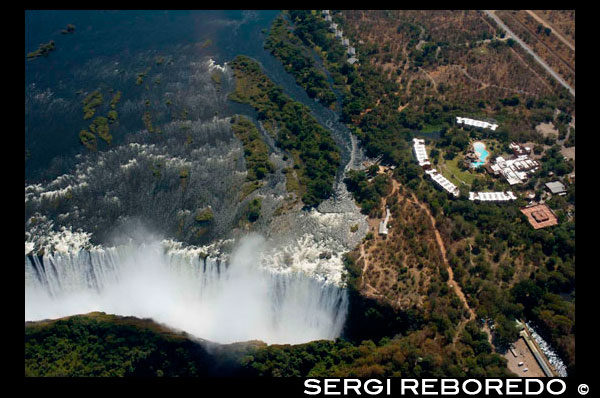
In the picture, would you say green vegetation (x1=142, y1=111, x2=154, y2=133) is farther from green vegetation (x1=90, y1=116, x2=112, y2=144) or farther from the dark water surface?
green vegetation (x1=90, y1=116, x2=112, y2=144)

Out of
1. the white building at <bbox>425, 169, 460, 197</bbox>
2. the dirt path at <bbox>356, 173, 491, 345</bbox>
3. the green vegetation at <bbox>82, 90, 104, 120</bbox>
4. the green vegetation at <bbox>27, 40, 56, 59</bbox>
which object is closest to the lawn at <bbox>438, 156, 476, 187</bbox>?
the white building at <bbox>425, 169, 460, 197</bbox>

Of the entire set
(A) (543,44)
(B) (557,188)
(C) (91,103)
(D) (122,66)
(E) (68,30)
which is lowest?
(B) (557,188)

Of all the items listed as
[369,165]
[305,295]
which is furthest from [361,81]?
[305,295]

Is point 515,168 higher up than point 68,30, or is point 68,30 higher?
point 68,30

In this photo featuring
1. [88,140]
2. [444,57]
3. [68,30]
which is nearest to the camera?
[88,140]

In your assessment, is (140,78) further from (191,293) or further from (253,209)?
(191,293)

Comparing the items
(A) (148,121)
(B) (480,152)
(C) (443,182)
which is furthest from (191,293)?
(B) (480,152)
